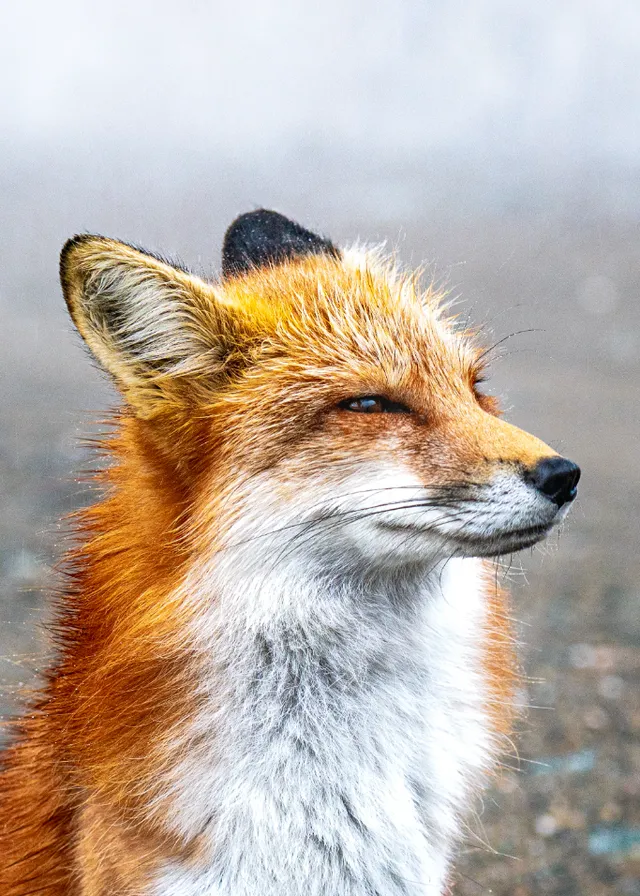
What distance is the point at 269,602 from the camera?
2.30 meters

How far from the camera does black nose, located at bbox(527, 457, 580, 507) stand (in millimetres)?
2180

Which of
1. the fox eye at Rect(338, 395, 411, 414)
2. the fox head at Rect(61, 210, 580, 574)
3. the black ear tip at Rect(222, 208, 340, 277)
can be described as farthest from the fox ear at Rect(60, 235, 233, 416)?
the black ear tip at Rect(222, 208, 340, 277)

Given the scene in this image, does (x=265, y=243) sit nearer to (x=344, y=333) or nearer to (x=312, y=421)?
(x=344, y=333)

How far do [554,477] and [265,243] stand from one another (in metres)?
1.37

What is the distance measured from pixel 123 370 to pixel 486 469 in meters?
0.92

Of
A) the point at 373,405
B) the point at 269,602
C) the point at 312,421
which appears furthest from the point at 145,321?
the point at 269,602

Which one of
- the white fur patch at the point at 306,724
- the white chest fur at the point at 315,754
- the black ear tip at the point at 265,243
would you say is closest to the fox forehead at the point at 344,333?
the black ear tip at the point at 265,243

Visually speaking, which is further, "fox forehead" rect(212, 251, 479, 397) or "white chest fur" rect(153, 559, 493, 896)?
"fox forehead" rect(212, 251, 479, 397)

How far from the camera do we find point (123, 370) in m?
2.42

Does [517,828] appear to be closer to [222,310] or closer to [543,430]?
[222,310]

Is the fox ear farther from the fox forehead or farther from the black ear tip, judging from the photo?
the black ear tip

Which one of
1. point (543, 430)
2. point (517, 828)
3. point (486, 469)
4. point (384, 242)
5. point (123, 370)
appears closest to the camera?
point (486, 469)

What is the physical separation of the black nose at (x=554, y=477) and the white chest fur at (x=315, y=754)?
0.43 meters

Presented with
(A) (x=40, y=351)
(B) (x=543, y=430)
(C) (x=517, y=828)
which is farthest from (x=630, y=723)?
(A) (x=40, y=351)
